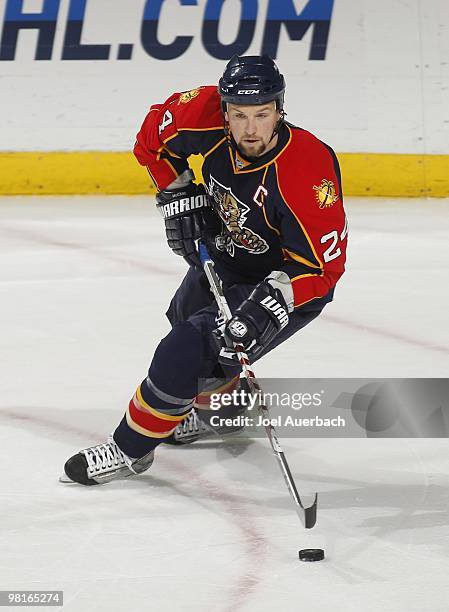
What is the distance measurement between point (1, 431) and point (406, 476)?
1044 mm

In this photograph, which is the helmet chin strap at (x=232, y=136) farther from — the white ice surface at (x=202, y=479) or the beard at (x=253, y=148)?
the white ice surface at (x=202, y=479)

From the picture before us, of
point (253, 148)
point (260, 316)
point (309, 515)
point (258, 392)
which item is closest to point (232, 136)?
point (253, 148)

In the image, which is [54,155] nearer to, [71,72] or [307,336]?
[71,72]

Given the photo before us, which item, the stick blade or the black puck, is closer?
the black puck

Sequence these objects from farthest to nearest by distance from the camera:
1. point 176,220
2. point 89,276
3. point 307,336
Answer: point 89,276 < point 307,336 < point 176,220

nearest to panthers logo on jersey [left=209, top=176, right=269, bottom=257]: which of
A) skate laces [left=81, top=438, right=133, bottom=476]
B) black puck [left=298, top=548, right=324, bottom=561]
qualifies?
skate laces [left=81, top=438, right=133, bottom=476]

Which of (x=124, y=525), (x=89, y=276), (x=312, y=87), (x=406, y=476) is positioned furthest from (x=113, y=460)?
(x=312, y=87)

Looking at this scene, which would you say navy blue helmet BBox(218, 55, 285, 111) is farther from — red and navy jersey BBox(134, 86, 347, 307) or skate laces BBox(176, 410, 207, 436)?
skate laces BBox(176, 410, 207, 436)

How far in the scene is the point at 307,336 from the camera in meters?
4.12

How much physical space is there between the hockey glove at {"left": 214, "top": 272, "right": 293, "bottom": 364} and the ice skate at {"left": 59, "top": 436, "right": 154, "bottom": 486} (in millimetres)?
357

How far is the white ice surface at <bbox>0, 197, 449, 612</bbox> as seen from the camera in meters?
2.33

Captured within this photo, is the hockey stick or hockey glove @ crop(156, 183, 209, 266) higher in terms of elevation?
hockey glove @ crop(156, 183, 209, 266)

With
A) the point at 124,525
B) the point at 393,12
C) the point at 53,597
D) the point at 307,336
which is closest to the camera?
the point at 53,597

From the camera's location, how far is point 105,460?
2877mm
